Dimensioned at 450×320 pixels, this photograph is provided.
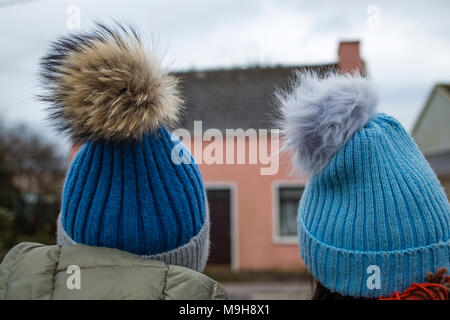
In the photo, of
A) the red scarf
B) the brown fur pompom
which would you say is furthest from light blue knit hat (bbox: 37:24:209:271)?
the red scarf

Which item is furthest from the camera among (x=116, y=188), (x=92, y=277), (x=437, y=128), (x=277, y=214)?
(x=437, y=128)

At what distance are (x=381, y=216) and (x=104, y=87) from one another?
0.73 meters

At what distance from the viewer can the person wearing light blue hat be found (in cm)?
105

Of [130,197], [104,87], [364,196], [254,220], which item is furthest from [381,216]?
[254,220]

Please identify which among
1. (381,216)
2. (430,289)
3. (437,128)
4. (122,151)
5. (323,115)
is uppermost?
(437,128)

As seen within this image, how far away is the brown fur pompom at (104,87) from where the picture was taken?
3.54 feet

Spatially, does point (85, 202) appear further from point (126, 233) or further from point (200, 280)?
point (200, 280)

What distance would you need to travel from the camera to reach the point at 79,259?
1093 millimetres

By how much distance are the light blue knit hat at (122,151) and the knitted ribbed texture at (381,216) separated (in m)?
0.37

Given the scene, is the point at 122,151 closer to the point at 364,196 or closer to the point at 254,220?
the point at 364,196

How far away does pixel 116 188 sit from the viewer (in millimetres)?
1172

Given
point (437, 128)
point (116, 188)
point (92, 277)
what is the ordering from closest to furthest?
1. point (92, 277)
2. point (116, 188)
3. point (437, 128)

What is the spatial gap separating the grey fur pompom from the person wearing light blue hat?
296 mm

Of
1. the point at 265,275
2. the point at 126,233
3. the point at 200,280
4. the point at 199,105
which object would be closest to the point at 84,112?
the point at 126,233
